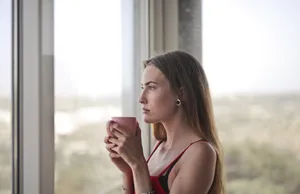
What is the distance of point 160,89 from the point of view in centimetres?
104

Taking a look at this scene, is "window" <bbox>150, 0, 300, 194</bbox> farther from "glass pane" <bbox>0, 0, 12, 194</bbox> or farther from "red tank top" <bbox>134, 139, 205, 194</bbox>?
"glass pane" <bbox>0, 0, 12, 194</bbox>

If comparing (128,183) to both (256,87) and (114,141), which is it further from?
(256,87)

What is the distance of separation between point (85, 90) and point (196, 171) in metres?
0.65

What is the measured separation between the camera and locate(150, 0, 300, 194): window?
161 cm

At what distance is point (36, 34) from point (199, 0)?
92cm

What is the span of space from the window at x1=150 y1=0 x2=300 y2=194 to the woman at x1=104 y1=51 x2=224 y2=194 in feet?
2.04

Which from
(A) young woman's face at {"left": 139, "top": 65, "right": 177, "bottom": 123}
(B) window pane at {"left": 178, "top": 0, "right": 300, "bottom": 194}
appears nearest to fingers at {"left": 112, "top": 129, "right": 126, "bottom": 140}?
(A) young woman's face at {"left": 139, "top": 65, "right": 177, "bottom": 123}

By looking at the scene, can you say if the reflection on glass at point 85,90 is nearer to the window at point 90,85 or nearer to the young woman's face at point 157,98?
the window at point 90,85

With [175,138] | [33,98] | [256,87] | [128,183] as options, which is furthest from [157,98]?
[256,87]

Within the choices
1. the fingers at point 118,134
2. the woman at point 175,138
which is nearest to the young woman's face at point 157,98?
the woman at point 175,138

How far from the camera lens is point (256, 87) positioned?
5.58ft

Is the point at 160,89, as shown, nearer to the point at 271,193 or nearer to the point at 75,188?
the point at 75,188

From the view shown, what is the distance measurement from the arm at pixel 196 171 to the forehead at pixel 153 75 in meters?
0.19

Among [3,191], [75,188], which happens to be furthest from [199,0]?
[3,191]
